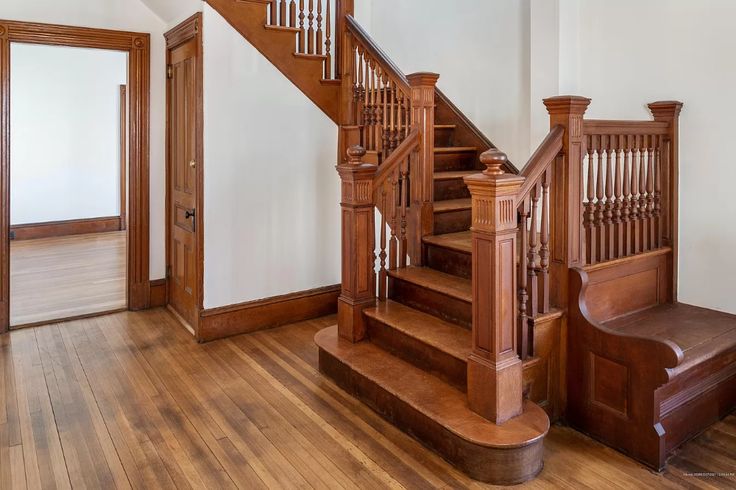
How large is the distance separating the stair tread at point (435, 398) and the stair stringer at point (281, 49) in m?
2.02

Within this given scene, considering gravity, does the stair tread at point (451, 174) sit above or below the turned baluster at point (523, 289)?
above

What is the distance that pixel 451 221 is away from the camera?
157 inches

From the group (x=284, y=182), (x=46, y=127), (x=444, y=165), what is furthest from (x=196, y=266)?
(x=46, y=127)

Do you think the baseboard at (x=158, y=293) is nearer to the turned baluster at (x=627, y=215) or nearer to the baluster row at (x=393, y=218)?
the baluster row at (x=393, y=218)

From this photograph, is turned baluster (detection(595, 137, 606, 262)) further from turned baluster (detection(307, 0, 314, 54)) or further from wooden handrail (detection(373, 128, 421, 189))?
turned baluster (detection(307, 0, 314, 54))

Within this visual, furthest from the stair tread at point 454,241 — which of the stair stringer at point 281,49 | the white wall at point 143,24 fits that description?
the white wall at point 143,24

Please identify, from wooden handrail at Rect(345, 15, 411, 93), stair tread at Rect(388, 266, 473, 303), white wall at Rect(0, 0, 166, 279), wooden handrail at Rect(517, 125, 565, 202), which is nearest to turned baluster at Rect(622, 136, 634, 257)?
wooden handrail at Rect(517, 125, 565, 202)

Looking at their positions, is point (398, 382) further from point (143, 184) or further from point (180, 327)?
point (143, 184)

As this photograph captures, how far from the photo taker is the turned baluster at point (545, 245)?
2652 millimetres

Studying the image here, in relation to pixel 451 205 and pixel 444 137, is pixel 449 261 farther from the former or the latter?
pixel 444 137

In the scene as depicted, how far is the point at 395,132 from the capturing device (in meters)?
4.15

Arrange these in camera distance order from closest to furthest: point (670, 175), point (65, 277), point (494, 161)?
1. point (494, 161)
2. point (670, 175)
3. point (65, 277)

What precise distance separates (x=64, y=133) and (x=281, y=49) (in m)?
5.43

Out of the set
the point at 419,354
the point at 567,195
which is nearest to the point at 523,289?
the point at 567,195
